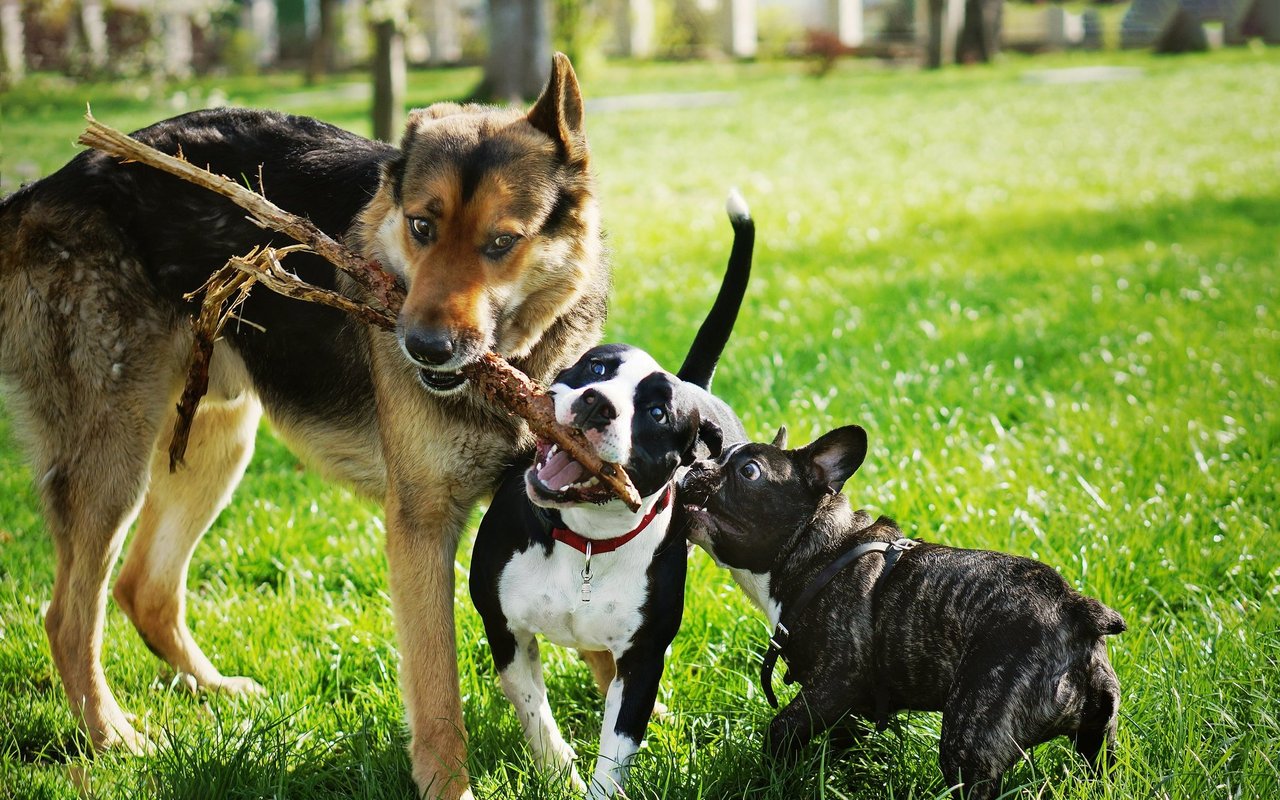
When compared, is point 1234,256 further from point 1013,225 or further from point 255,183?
point 255,183

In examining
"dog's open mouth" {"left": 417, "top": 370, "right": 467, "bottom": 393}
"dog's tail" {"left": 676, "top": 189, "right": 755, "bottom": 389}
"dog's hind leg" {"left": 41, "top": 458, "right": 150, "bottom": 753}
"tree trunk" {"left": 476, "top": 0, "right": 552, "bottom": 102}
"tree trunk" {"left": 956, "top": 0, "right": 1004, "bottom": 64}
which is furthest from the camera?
"tree trunk" {"left": 956, "top": 0, "right": 1004, "bottom": 64}

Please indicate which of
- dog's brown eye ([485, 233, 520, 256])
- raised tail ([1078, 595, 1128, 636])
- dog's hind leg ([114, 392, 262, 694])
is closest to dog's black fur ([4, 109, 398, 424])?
dog's hind leg ([114, 392, 262, 694])

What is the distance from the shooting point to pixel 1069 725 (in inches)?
116

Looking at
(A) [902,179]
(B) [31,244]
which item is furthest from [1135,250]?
(B) [31,244]

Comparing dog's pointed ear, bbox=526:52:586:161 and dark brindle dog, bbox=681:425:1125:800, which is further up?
dog's pointed ear, bbox=526:52:586:161

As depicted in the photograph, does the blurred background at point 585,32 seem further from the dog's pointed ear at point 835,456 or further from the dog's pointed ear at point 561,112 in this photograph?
the dog's pointed ear at point 835,456

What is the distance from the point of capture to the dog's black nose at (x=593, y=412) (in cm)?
309

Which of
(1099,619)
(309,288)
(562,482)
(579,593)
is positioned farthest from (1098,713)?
(309,288)

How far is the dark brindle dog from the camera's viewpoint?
2.91m

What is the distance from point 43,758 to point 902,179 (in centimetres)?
1265

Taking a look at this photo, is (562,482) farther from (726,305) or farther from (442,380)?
(726,305)

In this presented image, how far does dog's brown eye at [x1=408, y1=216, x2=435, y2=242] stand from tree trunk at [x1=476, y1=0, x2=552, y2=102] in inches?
668

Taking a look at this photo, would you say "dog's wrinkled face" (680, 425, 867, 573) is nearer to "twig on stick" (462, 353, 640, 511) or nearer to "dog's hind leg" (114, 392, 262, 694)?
"twig on stick" (462, 353, 640, 511)

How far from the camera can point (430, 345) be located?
10.2 ft
